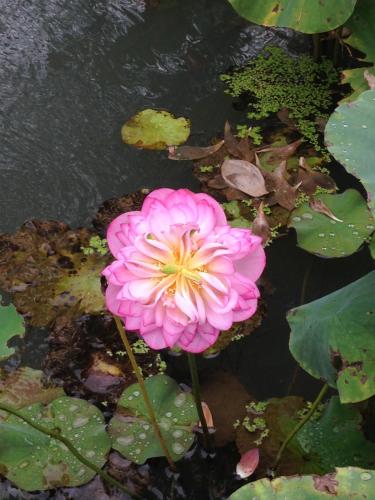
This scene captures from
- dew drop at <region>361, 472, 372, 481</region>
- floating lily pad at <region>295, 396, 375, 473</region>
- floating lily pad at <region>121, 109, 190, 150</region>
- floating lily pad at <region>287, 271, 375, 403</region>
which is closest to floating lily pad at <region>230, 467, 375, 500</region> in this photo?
dew drop at <region>361, 472, 372, 481</region>

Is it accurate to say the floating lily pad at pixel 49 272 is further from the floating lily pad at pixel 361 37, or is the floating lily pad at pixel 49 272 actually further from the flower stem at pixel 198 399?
the floating lily pad at pixel 361 37

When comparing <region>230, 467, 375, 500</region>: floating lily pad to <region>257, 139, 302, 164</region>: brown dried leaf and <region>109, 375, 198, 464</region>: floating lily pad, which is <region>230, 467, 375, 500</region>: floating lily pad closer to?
<region>109, 375, 198, 464</region>: floating lily pad

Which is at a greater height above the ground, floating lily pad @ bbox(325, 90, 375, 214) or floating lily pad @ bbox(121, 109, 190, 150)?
floating lily pad @ bbox(325, 90, 375, 214)

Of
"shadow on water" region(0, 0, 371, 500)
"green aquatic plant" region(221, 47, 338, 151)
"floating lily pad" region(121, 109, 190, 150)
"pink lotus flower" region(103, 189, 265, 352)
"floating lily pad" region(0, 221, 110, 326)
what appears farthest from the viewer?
"green aquatic plant" region(221, 47, 338, 151)

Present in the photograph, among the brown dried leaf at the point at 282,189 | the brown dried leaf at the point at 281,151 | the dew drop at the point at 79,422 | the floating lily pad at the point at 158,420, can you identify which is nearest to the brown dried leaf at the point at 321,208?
the brown dried leaf at the point at 282,189

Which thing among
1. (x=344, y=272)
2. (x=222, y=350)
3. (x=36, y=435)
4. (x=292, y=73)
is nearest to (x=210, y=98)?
(x=292, y=73)

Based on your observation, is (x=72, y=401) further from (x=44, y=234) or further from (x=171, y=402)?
(x=44, y=234)
